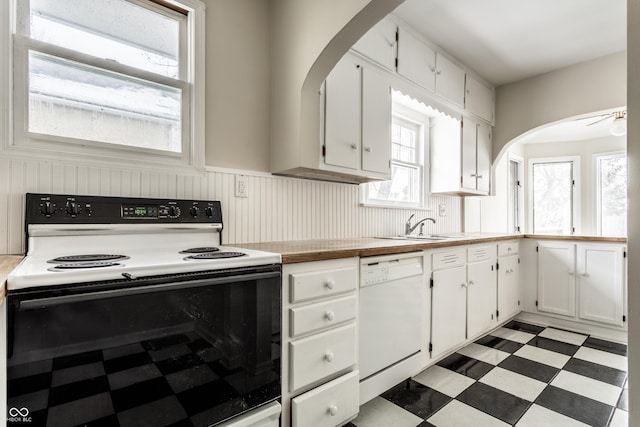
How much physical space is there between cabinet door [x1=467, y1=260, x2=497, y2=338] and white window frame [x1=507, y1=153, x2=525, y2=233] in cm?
232

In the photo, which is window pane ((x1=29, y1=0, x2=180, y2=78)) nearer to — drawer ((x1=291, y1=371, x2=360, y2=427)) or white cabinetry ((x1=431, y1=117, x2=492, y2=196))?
drawer ((x1=291, y1=371, x2=360, y2=427))

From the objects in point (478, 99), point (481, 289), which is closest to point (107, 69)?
point (481, 289)

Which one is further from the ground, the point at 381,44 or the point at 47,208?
the point at 381,44

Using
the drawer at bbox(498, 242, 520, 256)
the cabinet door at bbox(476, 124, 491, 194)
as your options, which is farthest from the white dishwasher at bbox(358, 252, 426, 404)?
the cabinet door at bbox(476, 124, 491, 194)

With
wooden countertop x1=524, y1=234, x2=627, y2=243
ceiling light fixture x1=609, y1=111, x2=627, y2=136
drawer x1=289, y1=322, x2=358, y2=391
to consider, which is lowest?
drawer x1=289, y1=322, x2=358, y2=391

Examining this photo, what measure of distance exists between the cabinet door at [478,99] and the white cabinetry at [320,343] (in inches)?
97.1

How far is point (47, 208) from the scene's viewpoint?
133 cm

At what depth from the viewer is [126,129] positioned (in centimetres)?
161

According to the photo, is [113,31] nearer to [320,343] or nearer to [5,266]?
[5,266]

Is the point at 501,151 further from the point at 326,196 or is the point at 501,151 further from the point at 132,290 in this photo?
the point at 132,290

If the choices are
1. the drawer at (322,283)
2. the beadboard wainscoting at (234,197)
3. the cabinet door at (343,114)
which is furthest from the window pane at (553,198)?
the drawer at (322,283)

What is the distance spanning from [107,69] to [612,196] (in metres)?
6.48

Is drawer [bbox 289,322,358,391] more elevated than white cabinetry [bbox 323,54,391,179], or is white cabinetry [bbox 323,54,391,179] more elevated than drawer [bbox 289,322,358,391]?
white cabinetry [bbox 323,54,391,179]

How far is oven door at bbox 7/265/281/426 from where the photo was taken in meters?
0.84
